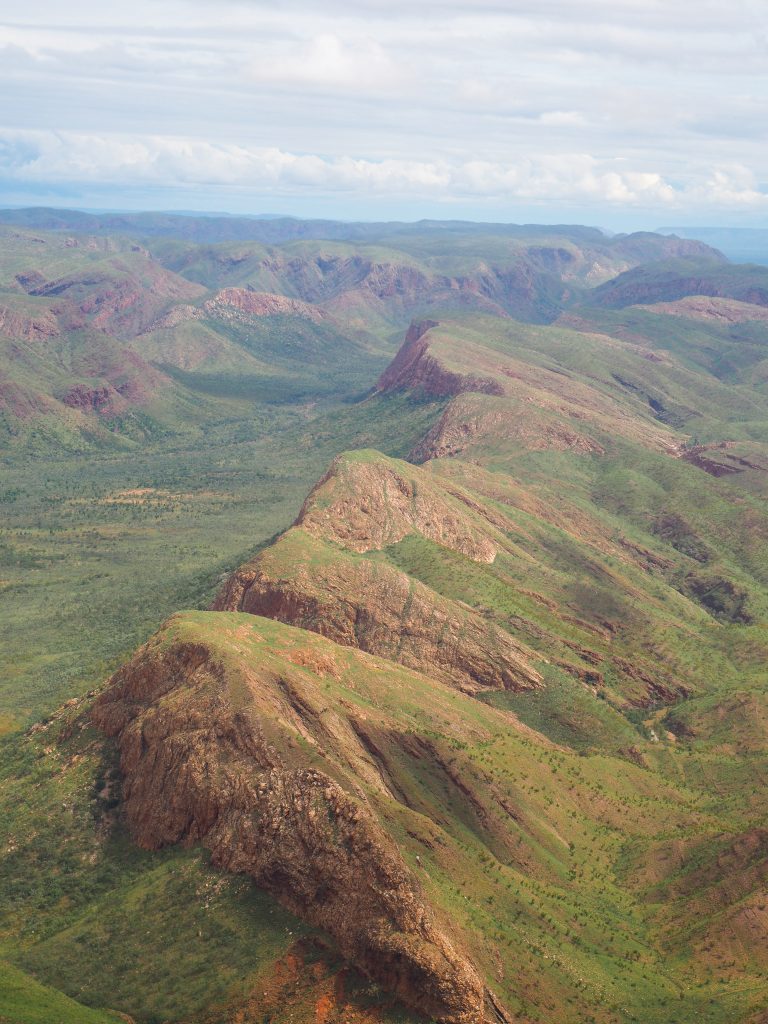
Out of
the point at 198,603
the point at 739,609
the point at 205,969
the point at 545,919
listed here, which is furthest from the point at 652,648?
the point at 205,969

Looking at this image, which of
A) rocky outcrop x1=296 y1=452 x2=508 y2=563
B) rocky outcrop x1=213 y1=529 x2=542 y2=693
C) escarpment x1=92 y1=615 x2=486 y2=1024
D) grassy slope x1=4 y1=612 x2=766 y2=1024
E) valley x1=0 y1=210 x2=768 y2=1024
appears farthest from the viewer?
rocky outcrop x1=296 y1=452 x2=508 y2=563

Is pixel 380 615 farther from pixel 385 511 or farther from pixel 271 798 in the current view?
pixel 271 798

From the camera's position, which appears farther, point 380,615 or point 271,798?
point 380,615

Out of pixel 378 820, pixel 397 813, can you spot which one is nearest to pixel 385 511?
pixel 397 813

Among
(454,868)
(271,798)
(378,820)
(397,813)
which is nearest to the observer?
(378,820)

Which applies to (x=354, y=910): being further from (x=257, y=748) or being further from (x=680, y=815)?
(x=680, y=815)

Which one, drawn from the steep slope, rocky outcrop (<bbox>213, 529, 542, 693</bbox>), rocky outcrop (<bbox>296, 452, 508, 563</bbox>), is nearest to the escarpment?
the steep slope

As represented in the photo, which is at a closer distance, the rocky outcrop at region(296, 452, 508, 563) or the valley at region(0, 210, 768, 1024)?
the valley at region(0, 210, 768, 1024)

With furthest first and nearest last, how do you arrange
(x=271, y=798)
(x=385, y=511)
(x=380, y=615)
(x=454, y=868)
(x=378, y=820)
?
(x=385, y=511) < (x=380, y=615) < (x=454, y=868) < (x=271, y=798) < (x=378, y=820)

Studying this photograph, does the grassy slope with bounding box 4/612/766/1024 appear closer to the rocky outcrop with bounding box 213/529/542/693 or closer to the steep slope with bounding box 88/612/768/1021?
the steep slope with bounding box 88/612/768/1021
